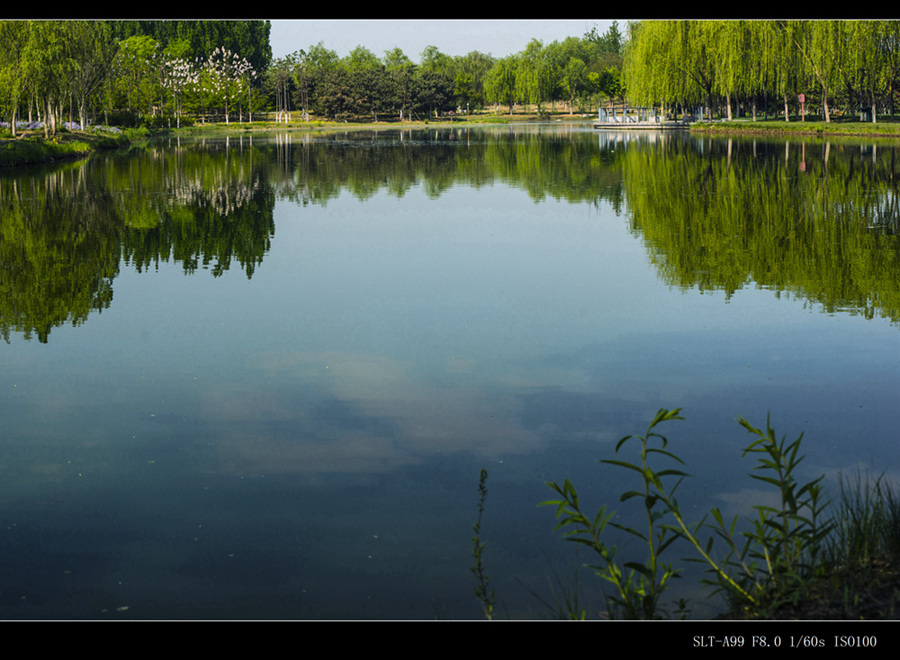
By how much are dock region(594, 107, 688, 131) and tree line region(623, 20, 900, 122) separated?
534 cm

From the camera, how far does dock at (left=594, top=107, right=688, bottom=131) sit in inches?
2648

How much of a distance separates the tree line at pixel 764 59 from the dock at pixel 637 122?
5.34m

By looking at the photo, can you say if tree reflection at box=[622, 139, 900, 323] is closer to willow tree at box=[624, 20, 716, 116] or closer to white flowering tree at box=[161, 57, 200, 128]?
willow tree at box=[624, 20, 716, 116]

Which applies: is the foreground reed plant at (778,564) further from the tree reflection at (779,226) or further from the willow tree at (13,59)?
the willow tree at (13,59)

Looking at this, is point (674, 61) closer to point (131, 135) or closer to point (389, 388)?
point (131, 135)

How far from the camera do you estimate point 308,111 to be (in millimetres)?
103562

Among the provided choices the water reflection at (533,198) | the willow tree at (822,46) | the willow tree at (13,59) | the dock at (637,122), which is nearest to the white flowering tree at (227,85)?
the dock at (637,122)

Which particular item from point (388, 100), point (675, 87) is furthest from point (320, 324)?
point (388, 100)

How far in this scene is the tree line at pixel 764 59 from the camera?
150 ft
